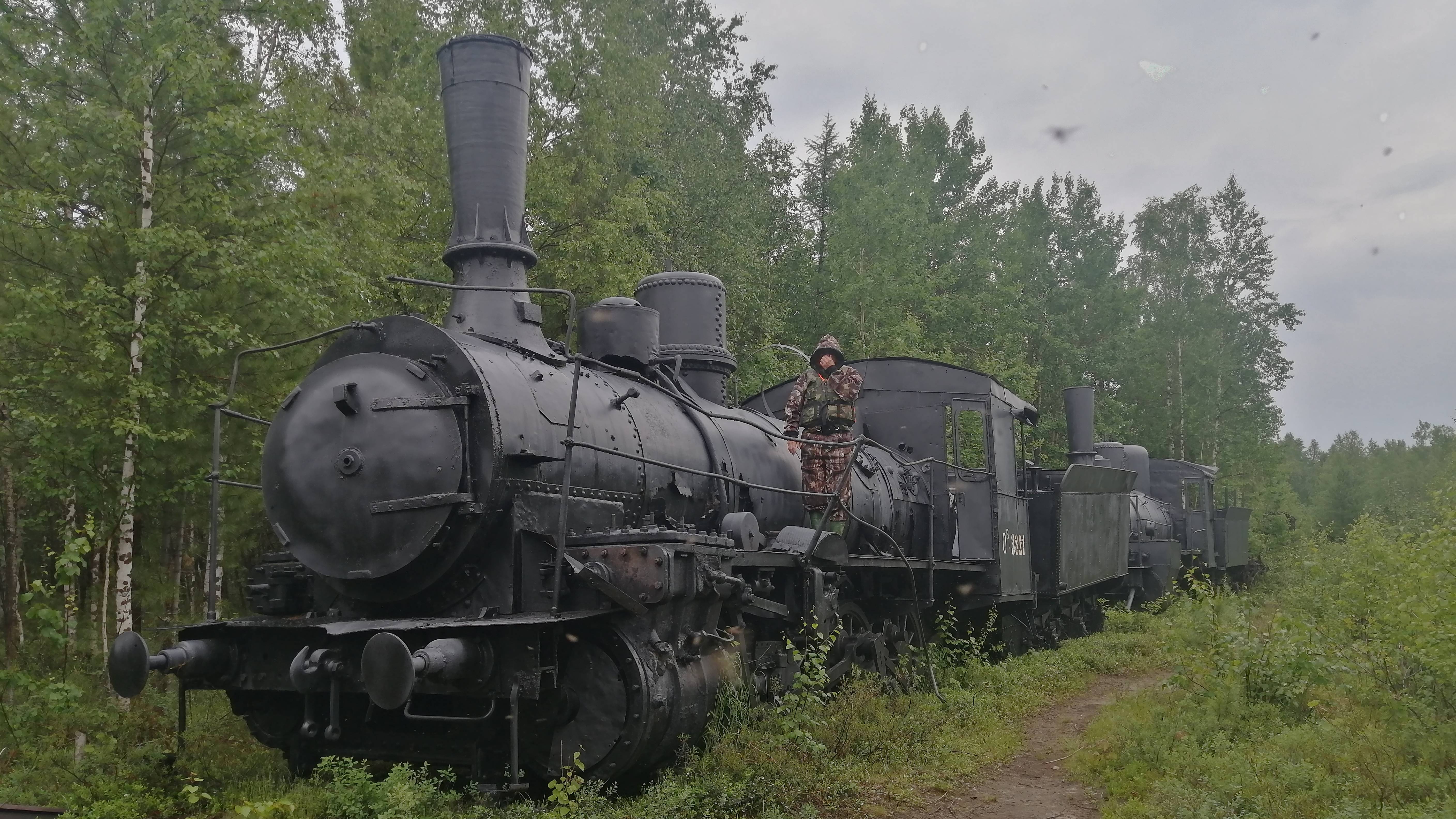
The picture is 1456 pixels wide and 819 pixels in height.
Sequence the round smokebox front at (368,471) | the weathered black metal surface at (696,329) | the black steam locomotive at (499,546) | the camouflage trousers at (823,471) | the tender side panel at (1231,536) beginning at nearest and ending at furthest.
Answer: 1. the black steam locomotive at (499,546)
2. the round smokebox front at (368,471)
3. the camouflage trousers at (823,471)
4. the weathered black metal surface at (696,329)
5. the tender side panel at (1231,536)

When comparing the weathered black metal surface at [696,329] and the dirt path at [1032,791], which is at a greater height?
the weathered black metal surface at [696,329]

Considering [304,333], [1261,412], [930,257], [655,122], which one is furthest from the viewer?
[1261,412]

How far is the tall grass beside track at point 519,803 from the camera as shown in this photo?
514 cm

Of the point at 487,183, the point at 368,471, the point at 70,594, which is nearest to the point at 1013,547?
the point at 487,183

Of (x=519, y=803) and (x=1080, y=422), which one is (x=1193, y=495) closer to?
(x=1080, y=422)

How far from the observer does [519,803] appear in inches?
206

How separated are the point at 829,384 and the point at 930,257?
23.2 meters

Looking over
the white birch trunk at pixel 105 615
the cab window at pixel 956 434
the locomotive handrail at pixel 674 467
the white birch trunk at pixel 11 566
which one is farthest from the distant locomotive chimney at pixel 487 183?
the white birch trunk at pixel 11 566

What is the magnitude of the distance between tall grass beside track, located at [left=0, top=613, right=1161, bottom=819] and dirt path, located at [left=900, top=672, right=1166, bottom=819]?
141mm

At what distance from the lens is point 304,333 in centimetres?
1018

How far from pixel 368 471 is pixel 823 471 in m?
3.72

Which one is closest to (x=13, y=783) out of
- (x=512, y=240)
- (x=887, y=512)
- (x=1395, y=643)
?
(x=512, y=240)

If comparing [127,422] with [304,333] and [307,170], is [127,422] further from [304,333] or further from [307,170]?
[307,170]

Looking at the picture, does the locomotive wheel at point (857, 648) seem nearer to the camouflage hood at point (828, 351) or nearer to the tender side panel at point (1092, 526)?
the camouflage hood at point (828, 351)
